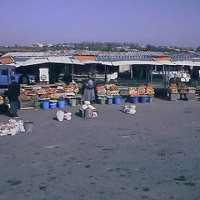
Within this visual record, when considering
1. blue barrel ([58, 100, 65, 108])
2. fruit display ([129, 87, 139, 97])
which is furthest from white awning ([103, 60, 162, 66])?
blue barrel ([58, 100, 65, 108])

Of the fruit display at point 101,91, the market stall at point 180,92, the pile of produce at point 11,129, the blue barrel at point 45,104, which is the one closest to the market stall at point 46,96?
the blue barrel at point 45,104

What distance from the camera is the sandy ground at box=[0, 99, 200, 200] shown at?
7188 millimetres

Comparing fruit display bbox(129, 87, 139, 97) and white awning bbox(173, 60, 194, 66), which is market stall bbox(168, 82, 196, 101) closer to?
fruit display bbox(129, 87, 139, 97)

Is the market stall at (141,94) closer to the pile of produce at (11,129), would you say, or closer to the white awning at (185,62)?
the white awning at (185,62)

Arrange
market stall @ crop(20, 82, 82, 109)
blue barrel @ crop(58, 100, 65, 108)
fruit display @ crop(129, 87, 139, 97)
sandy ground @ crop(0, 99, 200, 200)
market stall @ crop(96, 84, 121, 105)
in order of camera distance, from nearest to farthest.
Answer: sandy ground @ crop(0, 99, 200, 200) → market stall @ crop(20, 82, 82, 109) → blue barrel @ crop(58, 100, 65, 108) → market stall @ crop(96, 84, 121, 105) → fruit display @ crop(129, 87, 139, 97)

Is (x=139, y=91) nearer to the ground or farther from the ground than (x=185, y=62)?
nearer to the ground

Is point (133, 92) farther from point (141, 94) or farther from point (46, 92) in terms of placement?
point (46, 92)

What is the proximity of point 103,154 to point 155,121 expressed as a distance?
544cm

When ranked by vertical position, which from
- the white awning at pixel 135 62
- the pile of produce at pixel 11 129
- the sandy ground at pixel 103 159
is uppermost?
the white awning at pixel 135 62

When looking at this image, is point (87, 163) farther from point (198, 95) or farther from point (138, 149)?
point (198, 95)

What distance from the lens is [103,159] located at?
934 cm

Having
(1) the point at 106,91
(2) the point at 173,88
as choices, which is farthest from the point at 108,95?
(2) the point at 173,88

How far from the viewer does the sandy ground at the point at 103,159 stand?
7.19 metres

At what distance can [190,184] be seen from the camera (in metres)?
7.59
